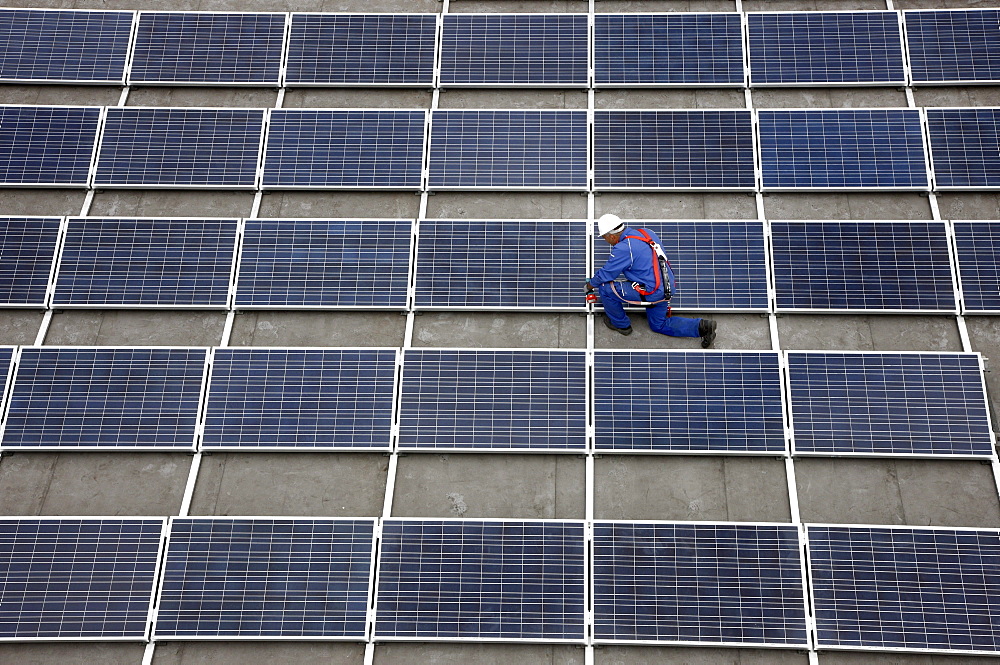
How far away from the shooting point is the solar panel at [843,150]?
Answer: 37.9ft

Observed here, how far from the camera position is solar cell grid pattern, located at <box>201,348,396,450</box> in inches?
398

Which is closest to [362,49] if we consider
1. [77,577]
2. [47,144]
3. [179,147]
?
[179,147]

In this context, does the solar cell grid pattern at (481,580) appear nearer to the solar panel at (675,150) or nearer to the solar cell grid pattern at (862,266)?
the solar cell grid pattern at (862,266)

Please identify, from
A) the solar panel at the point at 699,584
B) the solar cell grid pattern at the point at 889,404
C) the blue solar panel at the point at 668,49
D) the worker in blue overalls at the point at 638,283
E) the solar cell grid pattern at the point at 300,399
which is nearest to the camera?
the solar panel at the point at 699,584

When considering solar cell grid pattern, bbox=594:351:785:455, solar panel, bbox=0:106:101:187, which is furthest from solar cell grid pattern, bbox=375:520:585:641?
solar panel, bbox=0:106:101:187

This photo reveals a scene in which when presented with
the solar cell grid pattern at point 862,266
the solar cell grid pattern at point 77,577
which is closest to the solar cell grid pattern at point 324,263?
the solar cell grid pattern at point 77,577

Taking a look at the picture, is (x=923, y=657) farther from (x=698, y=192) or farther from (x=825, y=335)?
(x=698, y=192)

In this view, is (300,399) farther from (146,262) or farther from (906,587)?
(906,587)

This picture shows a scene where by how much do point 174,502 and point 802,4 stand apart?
13126 millimetres

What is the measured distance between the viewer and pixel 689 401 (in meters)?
10.0

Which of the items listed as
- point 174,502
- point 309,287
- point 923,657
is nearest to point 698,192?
point 309,287

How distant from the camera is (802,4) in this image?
13.2 m

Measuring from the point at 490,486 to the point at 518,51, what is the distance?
290 inches

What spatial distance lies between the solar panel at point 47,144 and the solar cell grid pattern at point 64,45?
3.21ft
